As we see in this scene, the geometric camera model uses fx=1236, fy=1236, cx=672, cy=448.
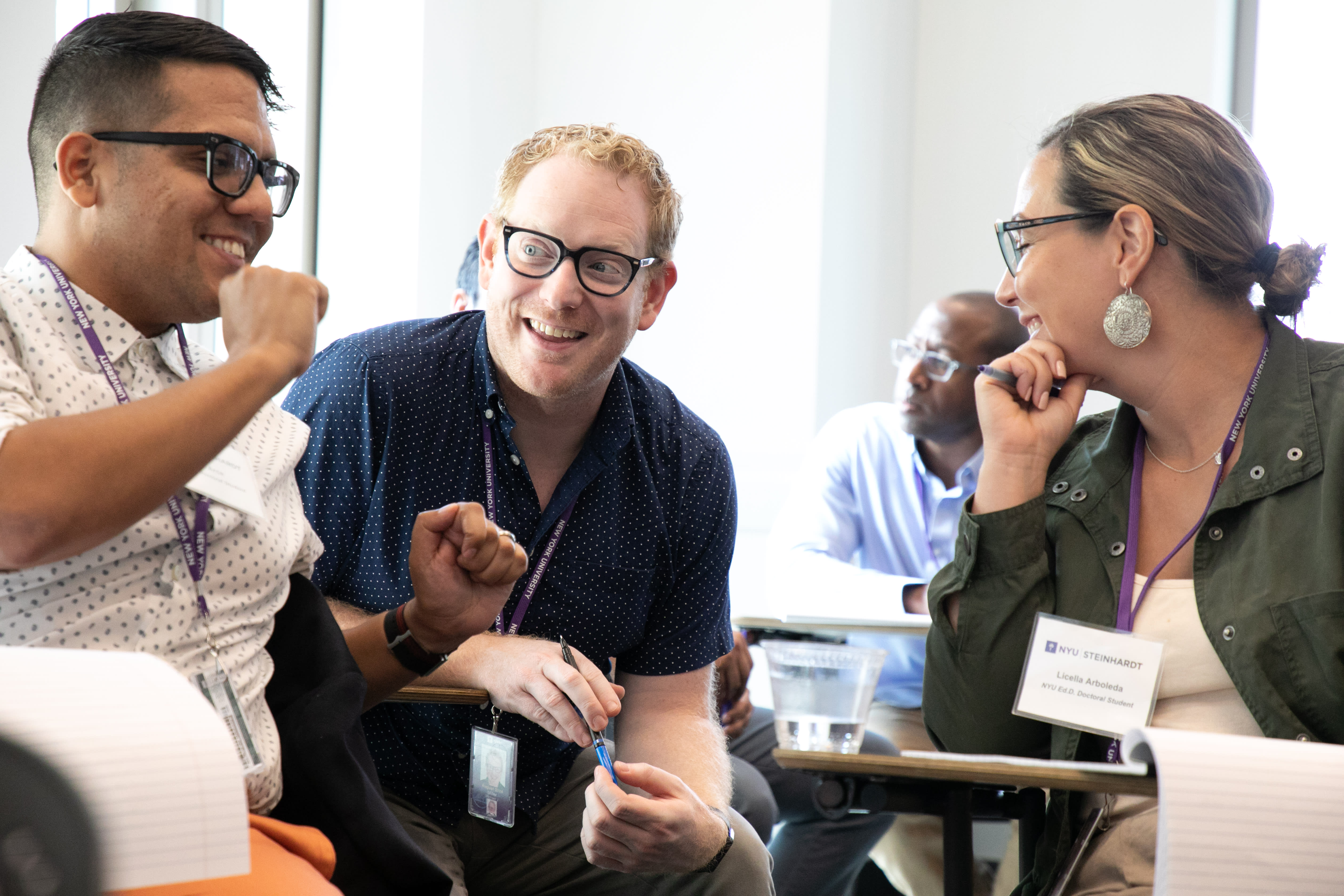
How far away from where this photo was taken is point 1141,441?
1.87 meters

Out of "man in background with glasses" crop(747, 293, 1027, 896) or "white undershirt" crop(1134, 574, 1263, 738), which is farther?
"man in background with glasses" crop(747, 293, 1027, 896)

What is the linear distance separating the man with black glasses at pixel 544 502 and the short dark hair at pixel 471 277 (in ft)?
3.83

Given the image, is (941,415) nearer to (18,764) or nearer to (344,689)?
(344,689)

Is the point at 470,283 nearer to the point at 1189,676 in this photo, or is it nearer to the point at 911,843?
the point at 911,843

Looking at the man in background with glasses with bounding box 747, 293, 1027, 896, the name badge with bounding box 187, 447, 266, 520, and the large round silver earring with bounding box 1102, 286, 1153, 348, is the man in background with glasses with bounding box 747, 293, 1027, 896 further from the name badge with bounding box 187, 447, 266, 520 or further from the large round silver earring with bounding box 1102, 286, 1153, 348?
the name badge with bounding box 187, 447, 266, 520

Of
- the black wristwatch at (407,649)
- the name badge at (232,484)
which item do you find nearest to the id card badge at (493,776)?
the black wristwatch at (407,649)

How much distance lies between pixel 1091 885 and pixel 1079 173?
1.00 m

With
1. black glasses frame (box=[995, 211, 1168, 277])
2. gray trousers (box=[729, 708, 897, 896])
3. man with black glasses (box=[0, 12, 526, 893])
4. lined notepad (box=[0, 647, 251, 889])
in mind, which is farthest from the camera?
gray trousers (box=[729, 708, 897, 896])

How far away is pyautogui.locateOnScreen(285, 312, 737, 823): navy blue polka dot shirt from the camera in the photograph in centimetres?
186

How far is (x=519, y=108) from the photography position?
4.50 m

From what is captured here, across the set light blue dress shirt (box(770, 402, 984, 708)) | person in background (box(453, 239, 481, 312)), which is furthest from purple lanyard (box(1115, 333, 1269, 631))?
person in background (box(453, 239, 481, 312))

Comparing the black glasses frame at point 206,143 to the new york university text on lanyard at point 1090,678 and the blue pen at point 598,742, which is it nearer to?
the blue pen at point 598,742

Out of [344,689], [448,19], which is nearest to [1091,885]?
[344,689]

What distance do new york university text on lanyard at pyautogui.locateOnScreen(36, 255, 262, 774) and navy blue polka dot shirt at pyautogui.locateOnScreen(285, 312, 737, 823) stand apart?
48cm
